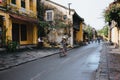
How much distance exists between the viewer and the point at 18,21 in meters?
29.9

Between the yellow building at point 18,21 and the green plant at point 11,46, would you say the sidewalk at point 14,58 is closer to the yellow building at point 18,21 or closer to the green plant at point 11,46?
the green plant at point 11,46

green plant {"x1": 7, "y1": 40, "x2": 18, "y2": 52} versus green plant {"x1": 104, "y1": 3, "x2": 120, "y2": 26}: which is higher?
green plant {"x1": 104, "y1": 3, "x2": 120, "y2": 26}

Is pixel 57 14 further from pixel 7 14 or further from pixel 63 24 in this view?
pixel 7 14

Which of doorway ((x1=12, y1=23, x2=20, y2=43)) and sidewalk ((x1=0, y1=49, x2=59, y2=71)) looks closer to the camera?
sidewalk ((x1=0, y1=49, x2=59, y2=71))

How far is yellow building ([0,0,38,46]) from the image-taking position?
2536 cm

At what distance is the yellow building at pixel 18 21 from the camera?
2536cm

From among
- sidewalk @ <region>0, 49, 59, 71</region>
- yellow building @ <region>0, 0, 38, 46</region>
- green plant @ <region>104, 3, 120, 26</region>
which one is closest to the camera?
sidewalk @ <region>0, 49, 59, 71</region>

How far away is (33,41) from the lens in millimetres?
33625

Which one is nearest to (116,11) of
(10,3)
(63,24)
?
(10,3)

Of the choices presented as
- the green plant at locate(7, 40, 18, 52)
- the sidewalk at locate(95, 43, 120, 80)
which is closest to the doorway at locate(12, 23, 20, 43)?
the green plant at locate(7, 40, 18, 52)

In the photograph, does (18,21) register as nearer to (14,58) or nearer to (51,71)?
(14,58)

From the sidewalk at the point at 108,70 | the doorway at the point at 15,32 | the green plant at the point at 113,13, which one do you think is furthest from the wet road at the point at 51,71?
the doorway at the point at 15,32

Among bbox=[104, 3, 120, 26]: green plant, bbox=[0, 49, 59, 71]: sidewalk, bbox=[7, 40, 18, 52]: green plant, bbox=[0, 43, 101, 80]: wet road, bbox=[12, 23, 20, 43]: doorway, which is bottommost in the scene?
bbox=[0, 43, 101, 80]: wet road

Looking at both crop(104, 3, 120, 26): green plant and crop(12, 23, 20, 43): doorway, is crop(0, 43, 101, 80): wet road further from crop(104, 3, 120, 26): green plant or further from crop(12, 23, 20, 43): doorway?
crop(12, 23, 20, 43): doorway
